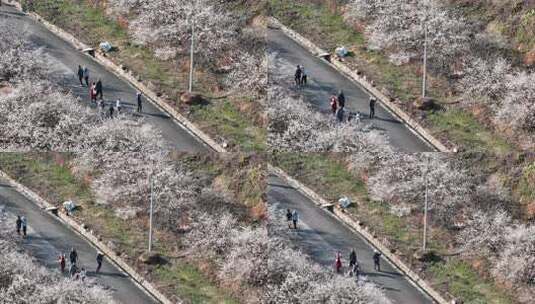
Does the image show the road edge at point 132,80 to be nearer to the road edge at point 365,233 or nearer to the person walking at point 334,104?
the road edge at point 365,233

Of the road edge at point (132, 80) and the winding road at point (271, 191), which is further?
the road edge at point (132, 80)

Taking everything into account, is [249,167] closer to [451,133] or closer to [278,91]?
[278,91]

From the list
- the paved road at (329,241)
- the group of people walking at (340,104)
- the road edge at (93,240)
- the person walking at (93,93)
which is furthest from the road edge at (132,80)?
the road edge at (93,240)

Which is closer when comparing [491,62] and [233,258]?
[233,258]

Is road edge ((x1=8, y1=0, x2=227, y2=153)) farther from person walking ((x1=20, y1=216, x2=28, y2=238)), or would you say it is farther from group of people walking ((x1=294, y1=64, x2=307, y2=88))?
person walking ((x1=20, y1=216, x2=28, y2=238))

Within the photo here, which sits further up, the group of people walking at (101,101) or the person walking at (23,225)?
the group of people walking at (101,101)

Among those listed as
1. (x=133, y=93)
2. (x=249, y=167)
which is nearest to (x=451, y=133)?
(x=249, y=167)

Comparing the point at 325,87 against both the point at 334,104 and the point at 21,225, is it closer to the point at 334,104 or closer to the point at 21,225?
the point at 334,104

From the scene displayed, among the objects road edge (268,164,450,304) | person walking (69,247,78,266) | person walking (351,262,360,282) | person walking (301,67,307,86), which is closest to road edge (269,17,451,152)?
person walking (301,67,307,86)
